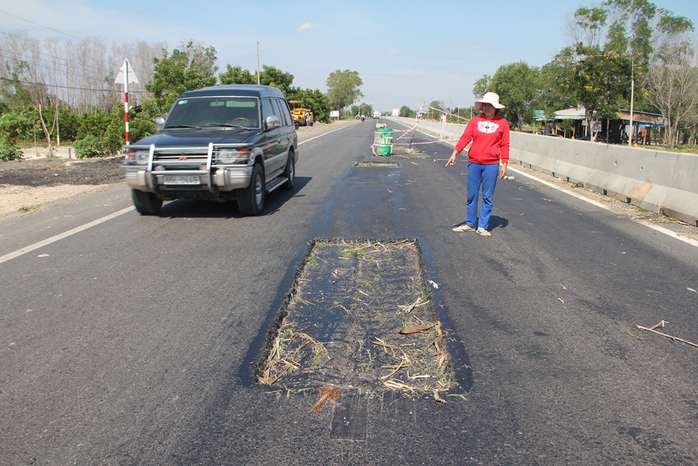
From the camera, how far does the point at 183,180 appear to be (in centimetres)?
822

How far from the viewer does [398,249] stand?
6.86 meters

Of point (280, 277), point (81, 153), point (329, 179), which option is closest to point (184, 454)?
point (280, 277)

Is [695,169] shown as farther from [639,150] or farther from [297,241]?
[297,241]

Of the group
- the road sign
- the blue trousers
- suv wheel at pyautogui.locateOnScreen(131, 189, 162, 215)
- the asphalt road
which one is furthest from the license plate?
the road sign

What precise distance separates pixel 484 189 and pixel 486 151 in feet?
1.77

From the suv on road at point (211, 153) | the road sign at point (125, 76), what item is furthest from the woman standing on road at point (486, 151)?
the road sign at point (125, 76)

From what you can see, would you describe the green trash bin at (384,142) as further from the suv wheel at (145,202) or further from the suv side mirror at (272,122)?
the suv wheel at (145,202)

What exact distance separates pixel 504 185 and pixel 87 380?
1102 cm

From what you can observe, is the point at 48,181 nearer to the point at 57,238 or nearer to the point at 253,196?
the point at 57,238

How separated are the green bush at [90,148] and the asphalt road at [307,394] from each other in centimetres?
1160

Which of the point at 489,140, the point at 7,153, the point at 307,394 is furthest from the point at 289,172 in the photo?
the point at 7,153

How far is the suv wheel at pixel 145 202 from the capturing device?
8.80 metres

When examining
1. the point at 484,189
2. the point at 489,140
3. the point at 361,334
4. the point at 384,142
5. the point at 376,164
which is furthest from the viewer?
the point at 384,142

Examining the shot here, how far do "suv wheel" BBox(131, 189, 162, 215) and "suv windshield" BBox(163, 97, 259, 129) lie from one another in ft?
4.47
